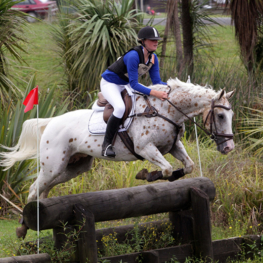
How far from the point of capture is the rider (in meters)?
4.18

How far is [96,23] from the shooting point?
36.4ft

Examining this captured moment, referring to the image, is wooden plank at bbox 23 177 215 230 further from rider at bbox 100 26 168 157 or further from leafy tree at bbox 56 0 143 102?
leafy tree at bbox 56 0 143 102

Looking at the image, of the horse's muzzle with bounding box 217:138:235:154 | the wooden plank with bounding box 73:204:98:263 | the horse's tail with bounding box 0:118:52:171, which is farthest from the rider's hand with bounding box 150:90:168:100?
the horse's tail with bounding box 0:118:52:171

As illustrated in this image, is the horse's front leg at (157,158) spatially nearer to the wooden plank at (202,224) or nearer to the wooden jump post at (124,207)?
the wooden jump post at (124,207)

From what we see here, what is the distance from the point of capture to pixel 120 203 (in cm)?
434

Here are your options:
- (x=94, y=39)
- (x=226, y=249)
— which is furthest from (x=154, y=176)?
(x=94, y=39)

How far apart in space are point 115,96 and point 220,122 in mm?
1144

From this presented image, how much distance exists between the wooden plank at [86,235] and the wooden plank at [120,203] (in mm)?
94

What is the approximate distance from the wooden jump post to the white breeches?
2.96ft

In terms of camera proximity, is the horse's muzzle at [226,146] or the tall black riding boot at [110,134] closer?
the horse's muzzle at [226,146]

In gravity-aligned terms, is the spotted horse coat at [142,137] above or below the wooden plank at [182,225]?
above

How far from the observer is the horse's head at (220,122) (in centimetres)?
400

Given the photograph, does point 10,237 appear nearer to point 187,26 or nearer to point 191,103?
point 191,103

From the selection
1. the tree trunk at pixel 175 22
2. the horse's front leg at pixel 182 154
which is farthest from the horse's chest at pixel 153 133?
the tree trunk at pixel 175 22
